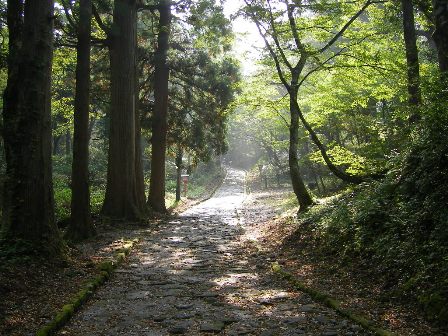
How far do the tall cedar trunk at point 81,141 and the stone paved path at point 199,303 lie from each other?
1792mm

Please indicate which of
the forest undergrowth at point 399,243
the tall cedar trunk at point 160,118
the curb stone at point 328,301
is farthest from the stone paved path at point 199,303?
the tall cedar trunk at point 160,118

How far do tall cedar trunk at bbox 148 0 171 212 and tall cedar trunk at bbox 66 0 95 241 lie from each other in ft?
25.3

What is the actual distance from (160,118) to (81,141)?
7912 millimetres

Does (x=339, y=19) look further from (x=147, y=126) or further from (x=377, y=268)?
(x=147, y=126)

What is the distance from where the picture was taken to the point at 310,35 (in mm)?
13250

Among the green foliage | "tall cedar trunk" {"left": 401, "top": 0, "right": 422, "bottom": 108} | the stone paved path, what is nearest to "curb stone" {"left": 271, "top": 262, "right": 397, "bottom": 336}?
the stone paved path

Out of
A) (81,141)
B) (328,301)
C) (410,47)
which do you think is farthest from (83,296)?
(410,47)

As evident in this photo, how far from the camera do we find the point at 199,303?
5988 mm

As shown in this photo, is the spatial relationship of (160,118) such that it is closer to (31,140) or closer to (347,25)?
Result: (347,25)

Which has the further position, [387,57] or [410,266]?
[387,57]

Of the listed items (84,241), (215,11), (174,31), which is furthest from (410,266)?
(174,31)

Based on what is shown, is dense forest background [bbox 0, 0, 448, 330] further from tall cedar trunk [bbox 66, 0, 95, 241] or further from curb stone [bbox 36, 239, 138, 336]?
curb stone [bbox 36, 239, 138, 336]

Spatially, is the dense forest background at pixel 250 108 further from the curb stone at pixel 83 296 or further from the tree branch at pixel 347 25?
the curb stone at pixel 83 296

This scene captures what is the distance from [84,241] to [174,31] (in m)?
12.9
